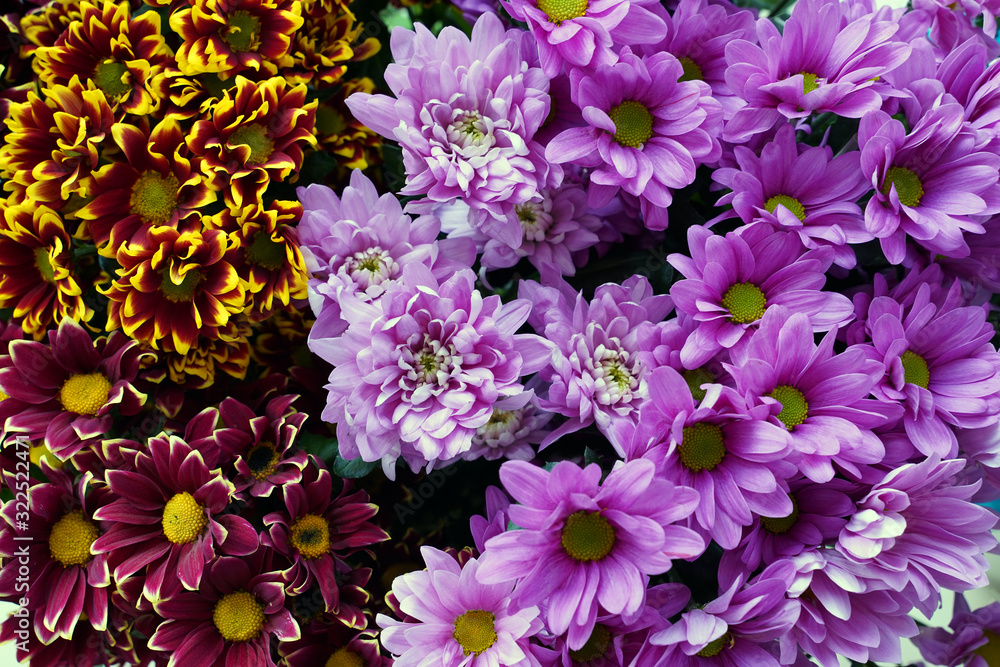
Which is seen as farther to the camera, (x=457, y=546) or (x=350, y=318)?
(x=457, y=546)

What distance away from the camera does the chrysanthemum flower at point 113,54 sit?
2.07ft

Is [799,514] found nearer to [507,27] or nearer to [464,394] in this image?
[464,394]

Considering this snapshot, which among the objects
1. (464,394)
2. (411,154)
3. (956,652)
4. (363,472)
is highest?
(411,154)

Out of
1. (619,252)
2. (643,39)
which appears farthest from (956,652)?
(643,39)

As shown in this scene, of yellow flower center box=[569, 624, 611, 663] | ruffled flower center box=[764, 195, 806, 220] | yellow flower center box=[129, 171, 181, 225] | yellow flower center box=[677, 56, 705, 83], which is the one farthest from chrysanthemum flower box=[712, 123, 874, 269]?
yellow flower center box=[129, 171, 181, 225]

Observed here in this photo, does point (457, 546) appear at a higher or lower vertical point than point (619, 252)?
lower

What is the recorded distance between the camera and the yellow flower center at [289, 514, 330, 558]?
2.07ft

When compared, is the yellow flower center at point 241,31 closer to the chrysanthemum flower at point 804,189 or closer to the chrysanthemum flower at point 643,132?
the chrysanthemum flower at point 643,132

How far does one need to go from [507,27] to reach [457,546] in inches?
20.7

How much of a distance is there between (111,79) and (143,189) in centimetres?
13

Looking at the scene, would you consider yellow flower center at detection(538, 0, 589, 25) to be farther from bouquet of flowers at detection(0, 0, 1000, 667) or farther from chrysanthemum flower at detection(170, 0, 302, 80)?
chrysanthemum flower at detection(170, 0, 302, 80)

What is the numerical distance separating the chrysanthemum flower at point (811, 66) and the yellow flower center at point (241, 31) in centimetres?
42

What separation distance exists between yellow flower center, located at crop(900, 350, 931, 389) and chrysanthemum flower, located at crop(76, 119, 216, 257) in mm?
602

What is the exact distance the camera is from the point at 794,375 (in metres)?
0.54
